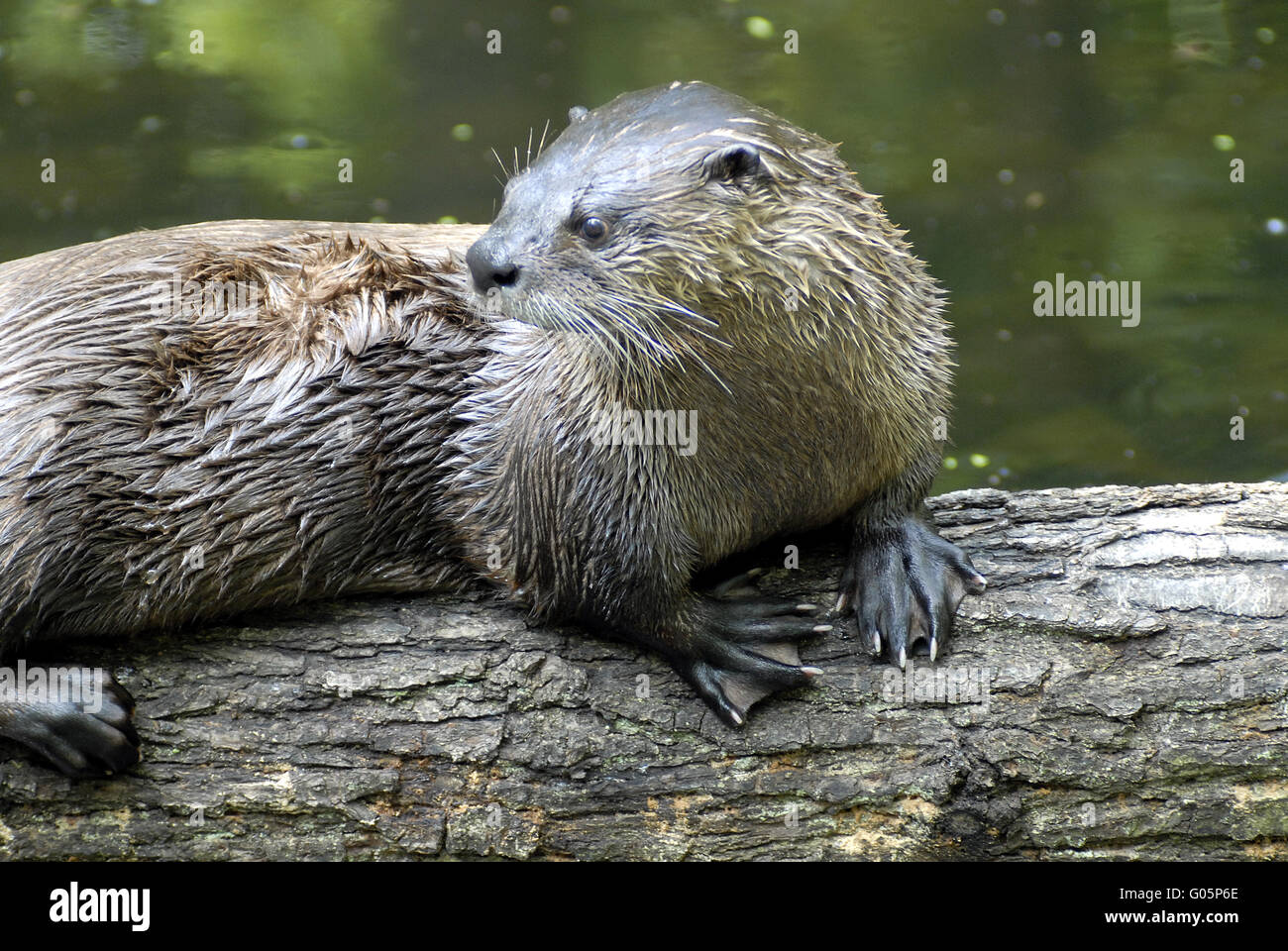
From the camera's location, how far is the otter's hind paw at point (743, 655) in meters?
2.34

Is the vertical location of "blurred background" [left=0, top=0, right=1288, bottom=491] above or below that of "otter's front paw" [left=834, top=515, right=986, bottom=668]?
above

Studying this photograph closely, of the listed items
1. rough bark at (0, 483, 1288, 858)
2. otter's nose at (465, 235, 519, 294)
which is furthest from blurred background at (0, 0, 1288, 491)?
otter's nose at (465, 235, 519, 294)

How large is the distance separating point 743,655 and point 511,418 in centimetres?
70

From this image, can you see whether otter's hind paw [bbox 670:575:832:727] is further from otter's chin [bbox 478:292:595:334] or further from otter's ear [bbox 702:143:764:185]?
otter's ear [bbox 702:143:764:185]

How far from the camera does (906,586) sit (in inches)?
96.5

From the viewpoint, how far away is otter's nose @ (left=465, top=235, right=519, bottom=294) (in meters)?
1.97

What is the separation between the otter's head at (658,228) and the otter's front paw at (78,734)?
3.64ft

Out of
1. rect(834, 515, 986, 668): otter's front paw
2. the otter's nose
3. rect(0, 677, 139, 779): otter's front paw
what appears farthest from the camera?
rect(834, 515, 986, 668): otter's front paw

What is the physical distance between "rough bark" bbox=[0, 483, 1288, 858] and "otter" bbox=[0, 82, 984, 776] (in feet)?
0.35

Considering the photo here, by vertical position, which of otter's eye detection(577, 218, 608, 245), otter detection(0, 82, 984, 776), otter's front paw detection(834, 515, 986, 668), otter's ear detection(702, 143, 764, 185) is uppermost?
otter's ear detection(702, 143, 764, 185)

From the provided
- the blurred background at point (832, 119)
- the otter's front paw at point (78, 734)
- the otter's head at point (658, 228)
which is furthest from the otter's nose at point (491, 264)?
the blurred background at point (832, 119)

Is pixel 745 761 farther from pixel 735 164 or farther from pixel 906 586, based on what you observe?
pixel 735 164

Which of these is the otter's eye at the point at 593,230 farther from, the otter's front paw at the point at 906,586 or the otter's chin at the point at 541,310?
the otter's front paw at the point at 906,586

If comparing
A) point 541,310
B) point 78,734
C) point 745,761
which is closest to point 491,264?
point 541,310
